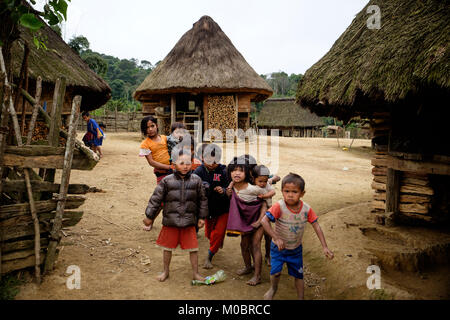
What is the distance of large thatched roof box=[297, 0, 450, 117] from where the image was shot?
10.4 feet

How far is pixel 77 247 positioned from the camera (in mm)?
3621

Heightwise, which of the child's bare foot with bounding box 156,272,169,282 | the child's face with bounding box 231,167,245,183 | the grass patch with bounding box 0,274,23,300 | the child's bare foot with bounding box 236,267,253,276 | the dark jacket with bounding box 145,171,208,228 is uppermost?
the child's face with bounding box 231,167,245,183

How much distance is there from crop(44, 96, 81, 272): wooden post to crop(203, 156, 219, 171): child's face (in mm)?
1271

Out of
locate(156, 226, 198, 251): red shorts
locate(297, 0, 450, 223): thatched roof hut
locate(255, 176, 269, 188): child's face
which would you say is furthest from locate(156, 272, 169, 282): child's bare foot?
locate(297, 0, 450, 223): thatched roof hut

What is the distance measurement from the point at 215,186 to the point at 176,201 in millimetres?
546

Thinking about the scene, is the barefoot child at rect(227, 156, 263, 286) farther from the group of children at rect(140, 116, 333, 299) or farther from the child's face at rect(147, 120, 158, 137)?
the child's face at rect(147, 120, 158, 137)

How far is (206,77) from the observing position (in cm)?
1369

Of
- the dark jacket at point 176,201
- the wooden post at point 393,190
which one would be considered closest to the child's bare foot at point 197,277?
the dark jacket at point 176,201

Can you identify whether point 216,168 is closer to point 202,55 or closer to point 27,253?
point 27,253

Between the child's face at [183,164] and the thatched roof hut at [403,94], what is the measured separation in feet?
7.71

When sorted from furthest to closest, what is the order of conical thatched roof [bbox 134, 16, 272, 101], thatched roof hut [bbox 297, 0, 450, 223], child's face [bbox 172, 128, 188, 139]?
conical thatched roof [bbox 134, 16, 272, 101] → child's face [bbox 172, 128, 188, 139] → thatched roof hut [bbox 297, 0, 450, 223]

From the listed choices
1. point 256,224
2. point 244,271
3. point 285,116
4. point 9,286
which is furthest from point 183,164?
point 285,116

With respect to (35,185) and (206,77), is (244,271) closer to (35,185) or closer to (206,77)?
(35,185)
